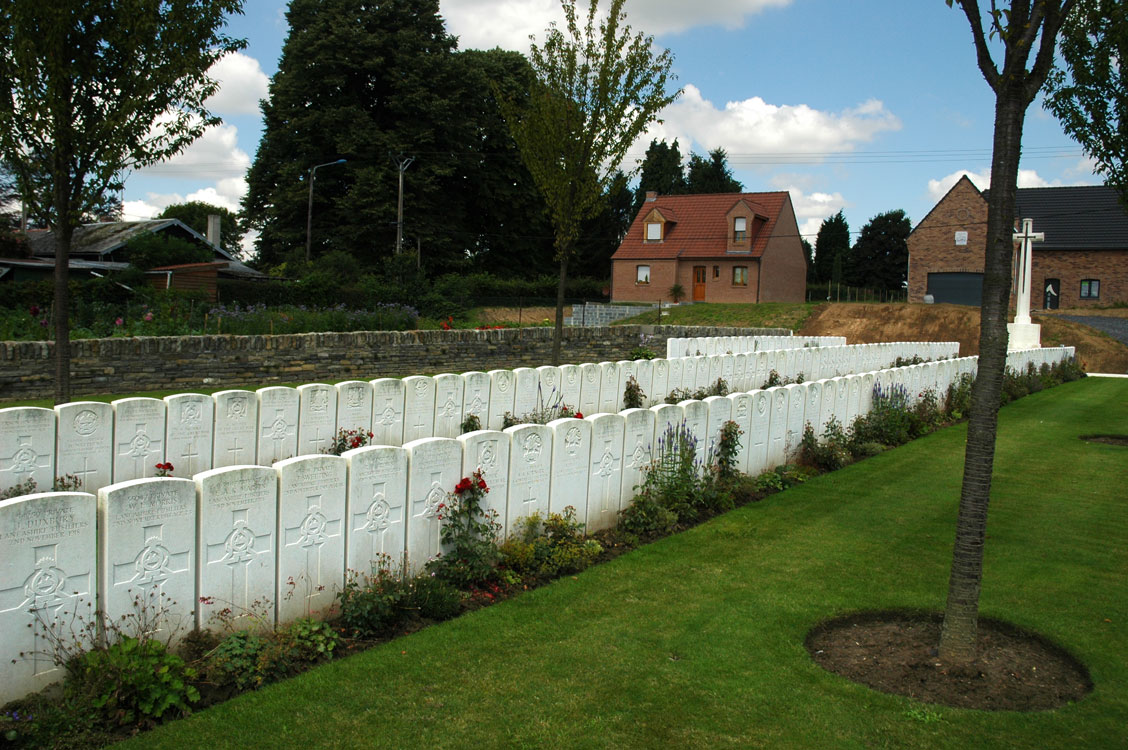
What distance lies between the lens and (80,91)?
8.19m

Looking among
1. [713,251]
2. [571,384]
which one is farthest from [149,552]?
[713,251]

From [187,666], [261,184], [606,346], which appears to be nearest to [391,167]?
[261,184]

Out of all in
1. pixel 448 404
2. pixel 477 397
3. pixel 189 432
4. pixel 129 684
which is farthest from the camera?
pixel 477 397

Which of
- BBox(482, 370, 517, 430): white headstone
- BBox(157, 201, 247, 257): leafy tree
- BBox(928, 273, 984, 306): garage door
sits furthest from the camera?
BBox(157, 201, 247, 257): leafy tree

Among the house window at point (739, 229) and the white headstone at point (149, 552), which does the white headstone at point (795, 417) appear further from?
the house window at point (739, 229)

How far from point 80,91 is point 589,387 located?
24.1 ft

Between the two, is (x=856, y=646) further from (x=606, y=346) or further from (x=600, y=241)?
(x=600, y=241)

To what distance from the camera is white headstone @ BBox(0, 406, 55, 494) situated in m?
6.61

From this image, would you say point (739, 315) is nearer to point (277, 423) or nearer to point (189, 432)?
point (277, 423)

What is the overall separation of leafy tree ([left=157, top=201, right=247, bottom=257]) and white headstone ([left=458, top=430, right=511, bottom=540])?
2535 inches

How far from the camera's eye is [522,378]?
37.3 feet

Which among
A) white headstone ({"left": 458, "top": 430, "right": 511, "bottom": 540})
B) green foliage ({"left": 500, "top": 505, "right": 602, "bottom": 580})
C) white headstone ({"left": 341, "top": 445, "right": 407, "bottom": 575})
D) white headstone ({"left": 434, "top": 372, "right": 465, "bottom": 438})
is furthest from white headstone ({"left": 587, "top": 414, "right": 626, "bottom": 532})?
white headstone ({"left": 434, "top": 372, "right": 465, "bottom": 438})

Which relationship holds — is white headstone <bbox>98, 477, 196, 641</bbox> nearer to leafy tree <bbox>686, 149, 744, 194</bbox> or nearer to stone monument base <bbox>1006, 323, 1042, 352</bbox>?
stone monument base <bbox>1006, 323, 1042, 352</bbox>

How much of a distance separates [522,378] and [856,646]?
688cm
